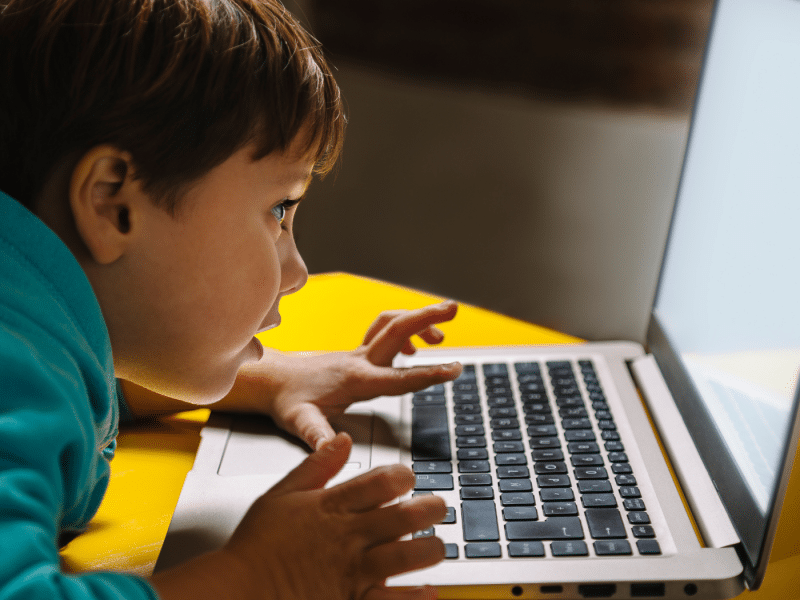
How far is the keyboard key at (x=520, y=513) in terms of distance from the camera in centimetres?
45

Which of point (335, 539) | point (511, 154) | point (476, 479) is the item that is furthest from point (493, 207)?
point (335, 539)

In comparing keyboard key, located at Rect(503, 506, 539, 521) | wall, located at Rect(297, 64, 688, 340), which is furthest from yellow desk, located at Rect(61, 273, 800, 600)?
wall, located at Rect(297, 64, 688, 340)

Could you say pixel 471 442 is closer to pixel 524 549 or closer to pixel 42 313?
pixel 524 549

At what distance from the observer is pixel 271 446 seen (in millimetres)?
573

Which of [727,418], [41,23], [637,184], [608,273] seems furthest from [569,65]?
[41,23]

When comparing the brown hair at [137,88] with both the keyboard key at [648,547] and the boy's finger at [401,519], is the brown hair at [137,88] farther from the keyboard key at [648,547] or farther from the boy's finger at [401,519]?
the keyboard key at [648,547]

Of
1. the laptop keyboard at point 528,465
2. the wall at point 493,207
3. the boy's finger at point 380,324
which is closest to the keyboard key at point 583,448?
the laptop keyboard at point 528,465

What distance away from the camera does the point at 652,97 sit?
154 cm

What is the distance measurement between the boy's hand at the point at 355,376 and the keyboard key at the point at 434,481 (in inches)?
3.3

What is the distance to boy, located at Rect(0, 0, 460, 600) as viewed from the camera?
375 mm

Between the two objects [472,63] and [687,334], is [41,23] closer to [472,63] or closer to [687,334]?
[687,334]

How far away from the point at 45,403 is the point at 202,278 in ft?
0.41

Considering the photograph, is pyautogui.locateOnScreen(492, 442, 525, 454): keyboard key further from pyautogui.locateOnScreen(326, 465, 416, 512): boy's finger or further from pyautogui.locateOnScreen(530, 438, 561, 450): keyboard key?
pyautogui.locateOnScreen(326, 465, 416, 512): boy's finger

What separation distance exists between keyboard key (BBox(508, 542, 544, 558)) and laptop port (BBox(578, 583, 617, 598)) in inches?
1.2
